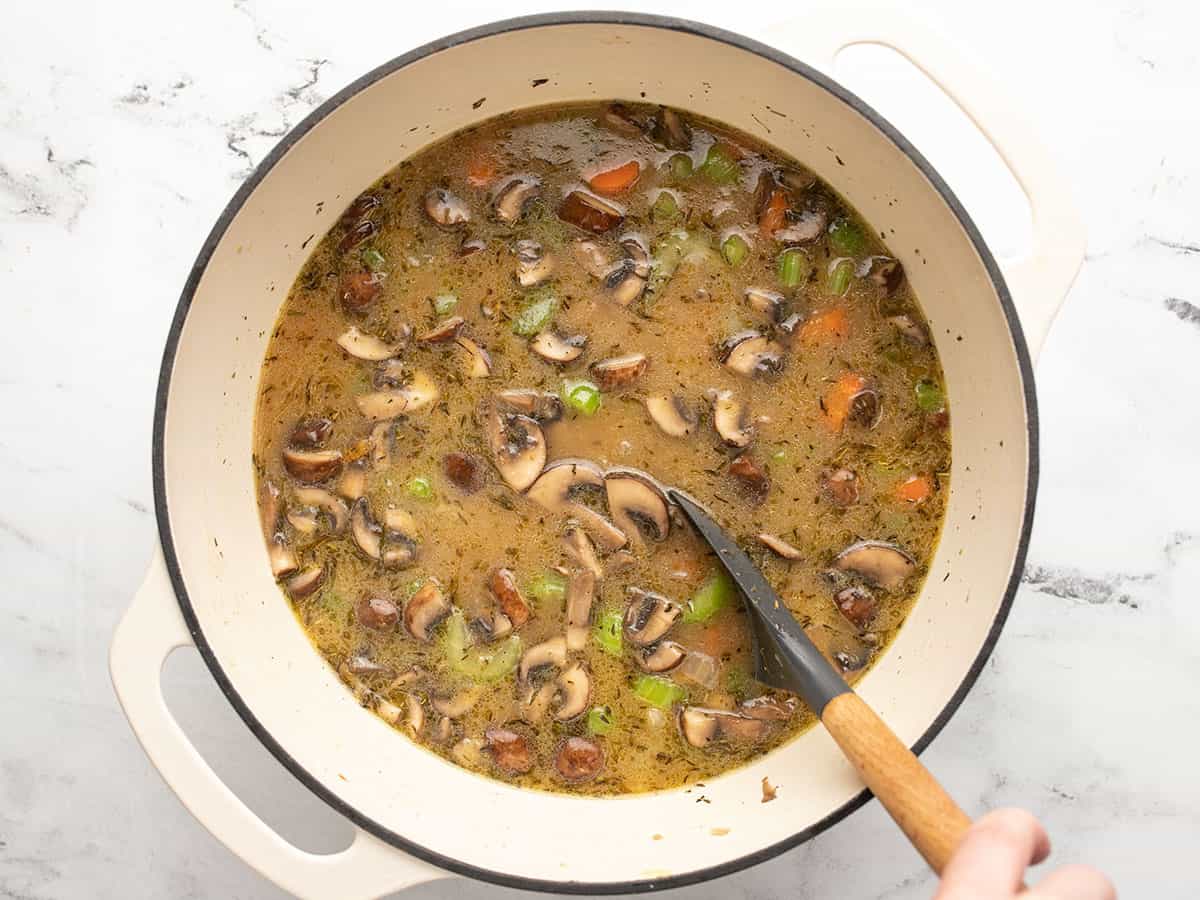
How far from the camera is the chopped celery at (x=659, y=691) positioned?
8.01ft

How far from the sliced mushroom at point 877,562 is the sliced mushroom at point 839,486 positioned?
101mm

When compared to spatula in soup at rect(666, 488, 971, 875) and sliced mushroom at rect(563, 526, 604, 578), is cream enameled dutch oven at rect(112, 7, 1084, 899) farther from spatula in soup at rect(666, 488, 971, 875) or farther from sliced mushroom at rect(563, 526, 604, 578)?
sliced mushroom at rect(563, 526, 604, 578)

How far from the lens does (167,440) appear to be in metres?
2.14

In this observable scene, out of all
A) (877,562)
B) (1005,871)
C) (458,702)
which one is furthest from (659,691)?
(1005,871)

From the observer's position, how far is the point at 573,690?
96.2 inches

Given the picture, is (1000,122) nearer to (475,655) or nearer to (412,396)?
(412,396)

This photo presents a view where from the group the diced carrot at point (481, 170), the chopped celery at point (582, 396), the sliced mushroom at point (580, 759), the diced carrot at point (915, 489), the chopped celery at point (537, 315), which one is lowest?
the sliced mushroom at point (580, 759)

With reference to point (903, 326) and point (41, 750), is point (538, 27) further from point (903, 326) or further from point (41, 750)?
point (41, 750)

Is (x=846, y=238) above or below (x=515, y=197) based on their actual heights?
above

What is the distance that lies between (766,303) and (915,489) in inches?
20.1

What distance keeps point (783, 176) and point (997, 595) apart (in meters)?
0.97

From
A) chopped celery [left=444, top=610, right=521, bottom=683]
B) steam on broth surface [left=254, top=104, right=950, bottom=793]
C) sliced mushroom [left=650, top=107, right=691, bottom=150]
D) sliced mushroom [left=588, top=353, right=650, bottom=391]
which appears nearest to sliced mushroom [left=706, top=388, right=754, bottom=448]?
steam on broth surface [left=254, top=104, right=950, bottom=793]

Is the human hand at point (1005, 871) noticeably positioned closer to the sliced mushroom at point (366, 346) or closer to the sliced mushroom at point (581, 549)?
the sliced mushroom at point (581, 549)

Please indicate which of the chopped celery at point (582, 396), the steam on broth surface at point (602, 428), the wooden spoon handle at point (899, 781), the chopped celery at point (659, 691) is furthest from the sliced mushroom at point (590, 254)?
the wooden spoon handle at point (899, 781)
